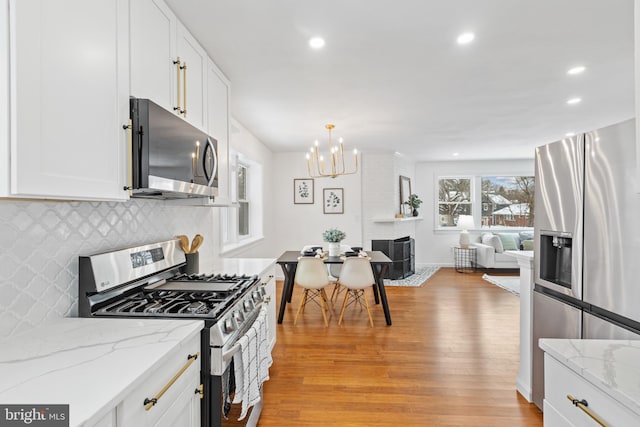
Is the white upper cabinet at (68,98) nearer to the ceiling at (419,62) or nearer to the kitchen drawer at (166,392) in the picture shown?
the kitchen drawer at (166,392)

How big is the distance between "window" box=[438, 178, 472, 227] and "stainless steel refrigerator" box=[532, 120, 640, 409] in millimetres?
5809

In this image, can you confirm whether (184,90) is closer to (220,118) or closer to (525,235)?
(220,118)

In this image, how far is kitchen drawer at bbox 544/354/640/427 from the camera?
0.95m

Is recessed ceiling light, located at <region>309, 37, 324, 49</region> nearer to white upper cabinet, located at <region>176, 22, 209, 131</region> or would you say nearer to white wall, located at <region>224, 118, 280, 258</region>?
white upper cabinet, located at <region>176, 22, 209, 131</region>

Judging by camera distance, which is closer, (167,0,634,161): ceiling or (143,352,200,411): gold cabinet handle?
(143,352,200,411): gold cabinet handle

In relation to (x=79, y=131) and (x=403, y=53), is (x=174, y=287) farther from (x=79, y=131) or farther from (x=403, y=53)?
(x=403, y=53)

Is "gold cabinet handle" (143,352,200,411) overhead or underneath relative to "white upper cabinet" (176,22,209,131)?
underneath

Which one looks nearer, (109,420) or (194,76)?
(109,420)

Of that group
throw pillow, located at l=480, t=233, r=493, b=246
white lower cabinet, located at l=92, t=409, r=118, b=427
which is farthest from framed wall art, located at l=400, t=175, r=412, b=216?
white lower cabinet, located at l=92, t=409, r=118, b=427

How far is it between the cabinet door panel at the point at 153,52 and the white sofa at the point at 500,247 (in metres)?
6.74

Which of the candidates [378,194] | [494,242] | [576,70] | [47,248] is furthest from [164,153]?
[494,242]

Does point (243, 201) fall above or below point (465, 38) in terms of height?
below

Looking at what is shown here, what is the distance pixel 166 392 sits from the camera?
1099 mm

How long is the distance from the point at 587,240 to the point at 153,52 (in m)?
2.37
